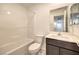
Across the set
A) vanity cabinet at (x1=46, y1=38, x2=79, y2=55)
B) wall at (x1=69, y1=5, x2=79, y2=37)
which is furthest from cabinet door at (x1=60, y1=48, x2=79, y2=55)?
wall at (x1=69, y1=5, x2=79, y2=37)

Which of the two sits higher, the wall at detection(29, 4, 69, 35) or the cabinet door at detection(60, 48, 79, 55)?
the wall at detection(29, 4, 69, 35)

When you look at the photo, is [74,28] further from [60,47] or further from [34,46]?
[34,46]

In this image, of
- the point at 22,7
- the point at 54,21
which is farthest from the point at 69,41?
the point at 22,7

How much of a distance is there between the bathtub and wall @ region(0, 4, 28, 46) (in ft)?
0.17

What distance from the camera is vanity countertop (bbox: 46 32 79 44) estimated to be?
1.65m

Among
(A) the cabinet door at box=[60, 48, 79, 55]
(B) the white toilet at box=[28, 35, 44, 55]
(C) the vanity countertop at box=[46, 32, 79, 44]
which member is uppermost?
(C) the vanity countertop at box=[46, 32, 79, 44]

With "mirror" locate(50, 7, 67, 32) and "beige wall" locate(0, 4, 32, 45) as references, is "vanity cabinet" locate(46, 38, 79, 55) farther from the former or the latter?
"beige wall" locate(0, 4, 32, 45)

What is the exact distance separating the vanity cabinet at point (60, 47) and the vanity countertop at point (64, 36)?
0.15 ft

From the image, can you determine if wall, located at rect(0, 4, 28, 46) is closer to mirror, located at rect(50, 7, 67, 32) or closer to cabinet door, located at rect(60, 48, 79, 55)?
mirror, located at rect(50, 7, 67, 32)

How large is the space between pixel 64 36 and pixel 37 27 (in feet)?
1.38

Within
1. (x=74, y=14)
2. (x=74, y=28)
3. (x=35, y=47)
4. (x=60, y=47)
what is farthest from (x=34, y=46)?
(x=74, y=14)

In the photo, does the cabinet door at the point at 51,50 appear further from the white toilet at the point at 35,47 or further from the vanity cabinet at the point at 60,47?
the white toilet at the point at 35,47

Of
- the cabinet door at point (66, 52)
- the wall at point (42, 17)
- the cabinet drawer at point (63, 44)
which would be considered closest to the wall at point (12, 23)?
the wall at point (42, 17)
